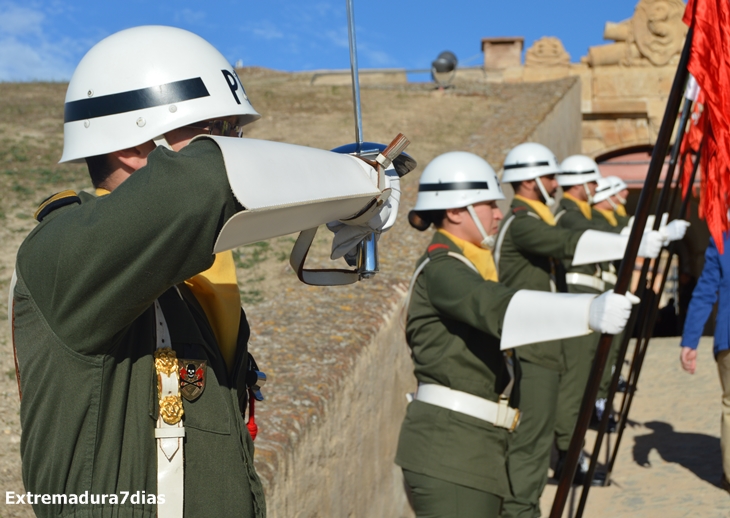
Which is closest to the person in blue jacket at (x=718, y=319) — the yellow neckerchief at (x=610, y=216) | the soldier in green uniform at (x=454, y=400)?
the soldier in green uniform at (x=454, y=400)

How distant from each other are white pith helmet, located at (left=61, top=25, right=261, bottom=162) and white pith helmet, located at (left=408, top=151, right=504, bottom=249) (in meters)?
2.35

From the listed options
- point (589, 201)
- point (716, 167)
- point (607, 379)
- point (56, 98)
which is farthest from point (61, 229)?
point (56, 98)

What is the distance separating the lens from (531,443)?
493 centimetres

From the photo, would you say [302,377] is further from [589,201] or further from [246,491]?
[589,201]

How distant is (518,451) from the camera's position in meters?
4.84

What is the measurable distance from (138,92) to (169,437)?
2.46 ft

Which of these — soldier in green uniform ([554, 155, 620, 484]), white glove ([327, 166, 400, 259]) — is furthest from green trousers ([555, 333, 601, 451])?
white glove ([327, 166, 400, 259])

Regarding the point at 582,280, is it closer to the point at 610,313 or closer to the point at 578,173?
the point at 578,173

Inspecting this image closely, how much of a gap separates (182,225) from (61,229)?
0.22 meters

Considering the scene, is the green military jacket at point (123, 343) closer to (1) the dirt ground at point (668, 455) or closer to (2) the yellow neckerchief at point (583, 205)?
(1) the dirt ground at point (668, 455)

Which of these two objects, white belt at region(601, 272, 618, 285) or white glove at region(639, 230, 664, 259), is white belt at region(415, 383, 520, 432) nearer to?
white glove at region(639, 230, 664, 259)

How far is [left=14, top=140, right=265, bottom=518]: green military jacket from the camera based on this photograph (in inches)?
53.1

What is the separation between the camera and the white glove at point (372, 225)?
1829 mm

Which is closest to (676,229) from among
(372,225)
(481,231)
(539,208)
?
(539,208)
